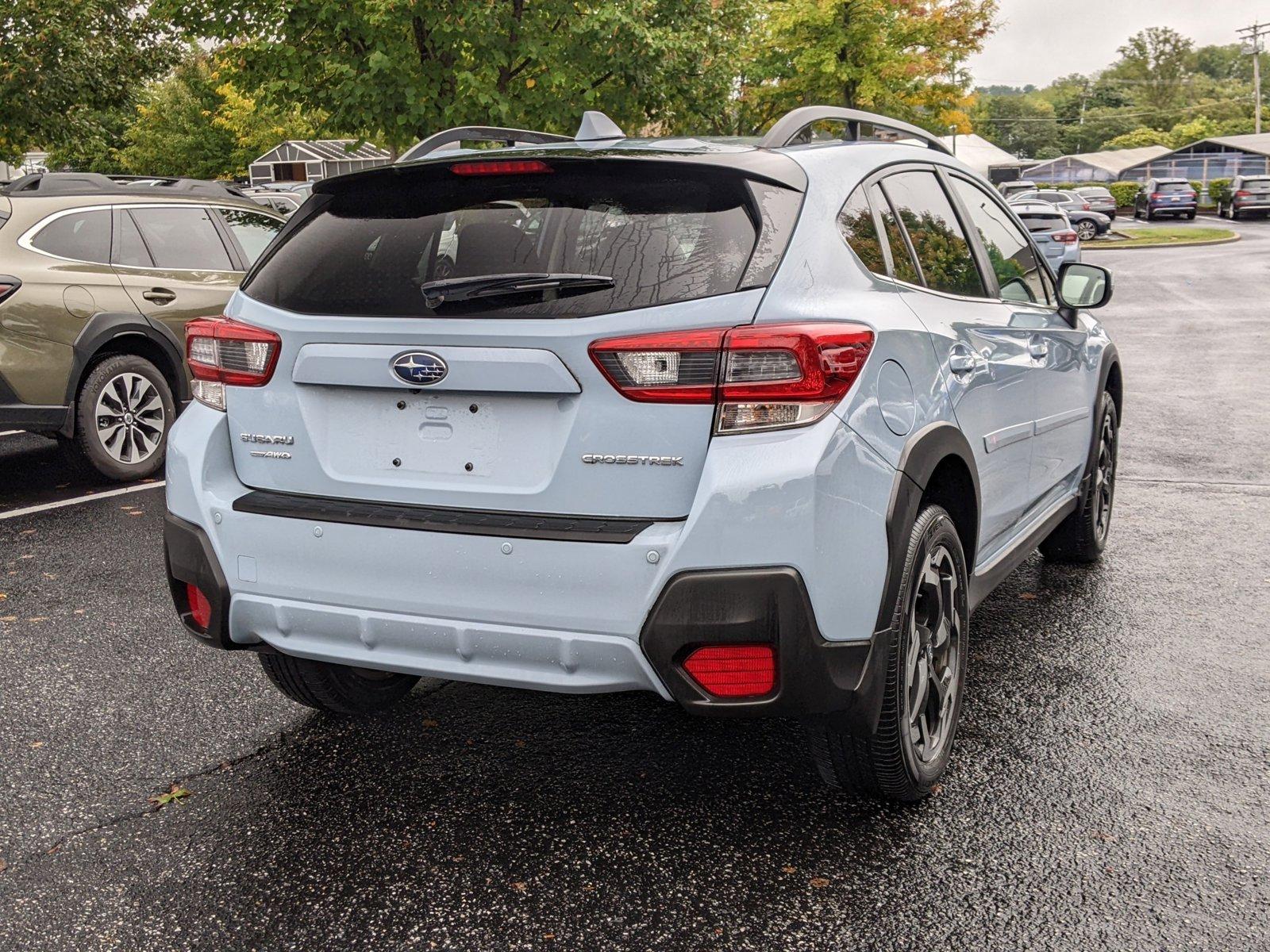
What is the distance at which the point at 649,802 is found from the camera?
3.59 metres

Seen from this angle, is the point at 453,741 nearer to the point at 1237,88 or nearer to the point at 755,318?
the point at 755,318

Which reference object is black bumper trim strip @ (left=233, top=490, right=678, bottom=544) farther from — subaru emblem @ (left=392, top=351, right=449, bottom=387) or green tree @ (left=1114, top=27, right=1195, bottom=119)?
green tree @ (left=1114, top=27, right=1195, bottom=119)

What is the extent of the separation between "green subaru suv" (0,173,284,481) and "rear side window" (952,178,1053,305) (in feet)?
17.6

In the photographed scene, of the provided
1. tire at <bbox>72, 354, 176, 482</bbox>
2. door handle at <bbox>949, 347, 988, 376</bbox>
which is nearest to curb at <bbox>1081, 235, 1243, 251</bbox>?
tire at <bbox>72, 354, 176, 482</bbox>

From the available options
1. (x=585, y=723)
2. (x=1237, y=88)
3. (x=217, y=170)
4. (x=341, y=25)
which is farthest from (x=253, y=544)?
(x=1237, y=88)

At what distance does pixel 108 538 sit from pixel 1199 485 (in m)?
6.00

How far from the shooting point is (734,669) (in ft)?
9.54

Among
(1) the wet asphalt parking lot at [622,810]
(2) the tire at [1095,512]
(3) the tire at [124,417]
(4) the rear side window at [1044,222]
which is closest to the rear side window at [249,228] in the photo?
(3) the tire at [124,417]

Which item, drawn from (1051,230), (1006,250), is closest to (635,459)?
(1006,250)

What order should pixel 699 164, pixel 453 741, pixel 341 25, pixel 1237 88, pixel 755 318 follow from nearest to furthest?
pixel 755 318 < pixel 699 164 < pixel 453 741 < pixel 341 25 < pixel 1237 88

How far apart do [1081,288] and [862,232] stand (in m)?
2.12

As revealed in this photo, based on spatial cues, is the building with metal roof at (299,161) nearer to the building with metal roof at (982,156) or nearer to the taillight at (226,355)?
the building with metal roof at (982,156)

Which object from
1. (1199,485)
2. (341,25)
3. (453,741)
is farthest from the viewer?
(341,25)

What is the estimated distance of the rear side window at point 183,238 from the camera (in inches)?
337
